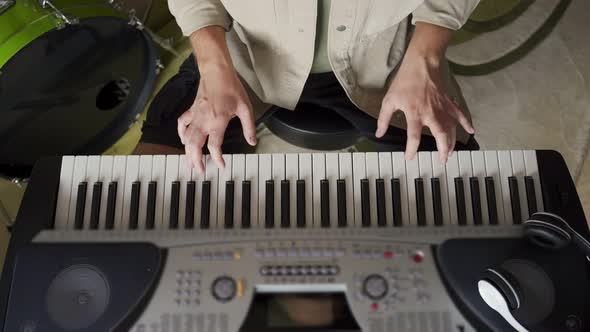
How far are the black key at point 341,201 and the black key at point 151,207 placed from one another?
28cm

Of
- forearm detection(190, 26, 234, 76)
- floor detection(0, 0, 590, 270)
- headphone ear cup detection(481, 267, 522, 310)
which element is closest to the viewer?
headphone ear cup detection(481, 267, 522, 310)

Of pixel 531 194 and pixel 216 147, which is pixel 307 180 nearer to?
pixel 216 147

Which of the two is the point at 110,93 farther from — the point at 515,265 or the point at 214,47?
the point at 515,265

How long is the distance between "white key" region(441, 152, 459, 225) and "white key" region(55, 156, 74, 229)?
57 cm

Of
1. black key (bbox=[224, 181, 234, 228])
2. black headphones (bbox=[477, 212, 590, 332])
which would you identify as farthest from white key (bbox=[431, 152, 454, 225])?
black key (bbox=[224, 181, 234, 228])

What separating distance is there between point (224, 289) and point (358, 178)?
0.26 m

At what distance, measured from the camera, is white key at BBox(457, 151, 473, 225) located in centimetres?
72

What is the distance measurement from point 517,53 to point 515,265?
1106 mm

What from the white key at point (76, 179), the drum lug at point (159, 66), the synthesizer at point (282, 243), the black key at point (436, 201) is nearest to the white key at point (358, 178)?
the synthesizer at point (282, 243)

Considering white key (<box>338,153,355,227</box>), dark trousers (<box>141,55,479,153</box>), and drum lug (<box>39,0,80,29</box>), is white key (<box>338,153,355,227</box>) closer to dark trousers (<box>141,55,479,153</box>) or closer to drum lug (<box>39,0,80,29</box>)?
dark trousers (<box>141,55,479,153</box>)

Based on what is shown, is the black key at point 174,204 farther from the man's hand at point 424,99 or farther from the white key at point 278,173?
the man's hand at point 424,99

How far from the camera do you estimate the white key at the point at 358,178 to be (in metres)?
0.72

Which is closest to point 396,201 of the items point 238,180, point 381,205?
point 381,205

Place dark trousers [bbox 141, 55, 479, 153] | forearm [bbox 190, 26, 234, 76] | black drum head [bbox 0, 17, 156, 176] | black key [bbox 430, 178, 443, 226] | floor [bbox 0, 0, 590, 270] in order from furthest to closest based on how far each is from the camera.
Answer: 1. floor [bbox 0, 0, 590, 270]
2. black drum head [bbox 0, 17, 156, 176]
3. dark trousers [bbox 141, 55, 479, 153]
4. forearm [bbox 190, 26, 234, 76]
5. black key [bbox 430, 178, 443, 226]
